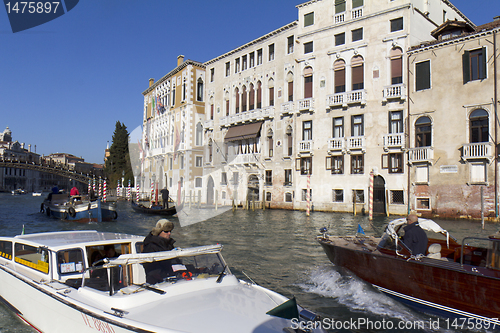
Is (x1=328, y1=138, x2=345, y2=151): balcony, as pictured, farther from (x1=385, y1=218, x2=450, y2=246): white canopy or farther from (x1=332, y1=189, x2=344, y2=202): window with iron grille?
(x1=385, y1=218, x2=450, y2=246): white canopy

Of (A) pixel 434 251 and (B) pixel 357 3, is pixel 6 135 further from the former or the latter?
(A) pixel 434 251

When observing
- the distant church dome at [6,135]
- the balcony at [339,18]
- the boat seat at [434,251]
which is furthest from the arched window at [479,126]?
the distant church dome at [6,135]

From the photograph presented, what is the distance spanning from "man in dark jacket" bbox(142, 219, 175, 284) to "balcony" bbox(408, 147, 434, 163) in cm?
1647

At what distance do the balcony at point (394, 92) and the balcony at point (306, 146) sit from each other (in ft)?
16.9

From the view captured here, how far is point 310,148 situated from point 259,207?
6.03 meters

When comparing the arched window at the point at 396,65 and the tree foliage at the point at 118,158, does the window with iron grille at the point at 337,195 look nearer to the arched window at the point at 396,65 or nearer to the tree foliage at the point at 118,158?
the arched window at the point at 396,65

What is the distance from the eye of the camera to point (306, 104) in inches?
878

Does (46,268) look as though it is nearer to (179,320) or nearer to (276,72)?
(179,320)

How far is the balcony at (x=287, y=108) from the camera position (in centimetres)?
2327

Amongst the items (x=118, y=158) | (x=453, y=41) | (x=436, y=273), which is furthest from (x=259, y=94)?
(x=118, y=158)

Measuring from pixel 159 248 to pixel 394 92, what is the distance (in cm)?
1767

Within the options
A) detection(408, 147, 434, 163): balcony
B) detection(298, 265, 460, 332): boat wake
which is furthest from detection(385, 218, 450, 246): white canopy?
detection(408, 147, 434, 163): balcony

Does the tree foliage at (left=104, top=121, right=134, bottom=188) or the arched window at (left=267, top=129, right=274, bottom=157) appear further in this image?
the tree foliage at (left=104, top=121, right=134, bottom=188)

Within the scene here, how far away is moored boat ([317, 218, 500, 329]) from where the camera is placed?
4543mm
